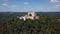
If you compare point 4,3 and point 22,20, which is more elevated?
point 4,3

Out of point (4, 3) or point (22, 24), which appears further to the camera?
point (4, 3)

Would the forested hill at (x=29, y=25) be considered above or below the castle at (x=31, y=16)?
below

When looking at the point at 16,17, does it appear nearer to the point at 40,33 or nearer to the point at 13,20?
the point at 13,20

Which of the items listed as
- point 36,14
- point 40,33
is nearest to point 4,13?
point 36,14

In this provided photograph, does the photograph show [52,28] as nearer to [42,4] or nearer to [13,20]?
[42,4]

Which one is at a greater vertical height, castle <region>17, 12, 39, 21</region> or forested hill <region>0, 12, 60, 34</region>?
castle <region>17, 12, 39, 21</region>

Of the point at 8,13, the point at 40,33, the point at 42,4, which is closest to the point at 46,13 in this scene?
the point at 42,4

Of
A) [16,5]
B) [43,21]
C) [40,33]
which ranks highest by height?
[16,5]
